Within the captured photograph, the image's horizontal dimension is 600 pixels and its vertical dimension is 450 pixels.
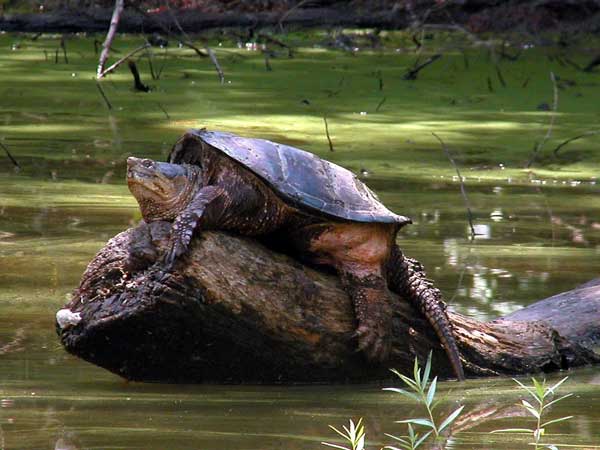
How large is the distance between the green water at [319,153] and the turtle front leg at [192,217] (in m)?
0.38

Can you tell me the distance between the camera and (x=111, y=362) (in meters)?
4.04

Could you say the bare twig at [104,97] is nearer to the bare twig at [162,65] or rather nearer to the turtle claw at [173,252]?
the bare twig at [162,65]

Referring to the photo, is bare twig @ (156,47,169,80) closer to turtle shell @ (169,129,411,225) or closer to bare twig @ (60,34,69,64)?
bare twig @ (60,34,69,64)

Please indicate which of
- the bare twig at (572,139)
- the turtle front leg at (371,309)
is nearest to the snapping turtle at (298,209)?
the turtle front leg at (371,309)

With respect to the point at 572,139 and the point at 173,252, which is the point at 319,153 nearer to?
the point at 572,139

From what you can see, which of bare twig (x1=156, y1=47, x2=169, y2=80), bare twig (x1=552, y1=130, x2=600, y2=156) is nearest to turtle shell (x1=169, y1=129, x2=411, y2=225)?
bare twig (x1=552, y1=130, x2=600, y2=156)

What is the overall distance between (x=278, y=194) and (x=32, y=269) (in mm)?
2103

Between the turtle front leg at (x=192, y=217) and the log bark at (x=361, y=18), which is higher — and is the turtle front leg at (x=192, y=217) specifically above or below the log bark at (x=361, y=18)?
above

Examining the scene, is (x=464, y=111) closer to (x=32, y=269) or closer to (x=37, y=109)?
(x=37, y=109)

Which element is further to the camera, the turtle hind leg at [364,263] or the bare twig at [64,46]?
the bare twig at [64,46]

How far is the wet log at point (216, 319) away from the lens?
3.91m

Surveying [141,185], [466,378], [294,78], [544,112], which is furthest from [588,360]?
[294,78]

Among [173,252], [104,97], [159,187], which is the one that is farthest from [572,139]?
[173,252]

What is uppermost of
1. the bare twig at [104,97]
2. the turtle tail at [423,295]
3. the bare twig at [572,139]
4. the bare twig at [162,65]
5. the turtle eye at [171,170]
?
the turtle eye at [171,170]
